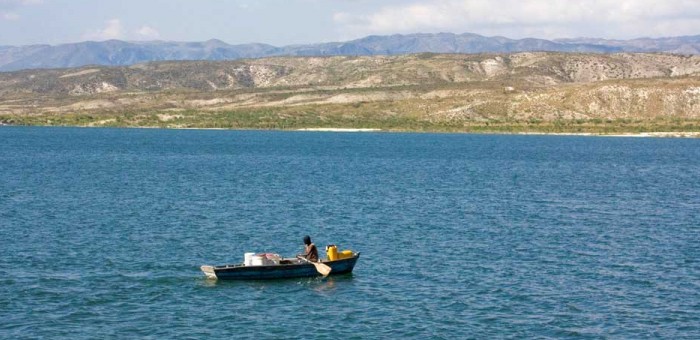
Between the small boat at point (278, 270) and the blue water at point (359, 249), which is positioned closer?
the blue water at point (359, 249)

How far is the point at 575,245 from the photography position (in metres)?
59.8

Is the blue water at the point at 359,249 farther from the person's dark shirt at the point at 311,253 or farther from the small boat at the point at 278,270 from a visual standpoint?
the person's dark shirt at the point at 311,253

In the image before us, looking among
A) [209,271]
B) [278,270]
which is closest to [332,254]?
[278,270]

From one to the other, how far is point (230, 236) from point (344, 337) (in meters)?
24.6

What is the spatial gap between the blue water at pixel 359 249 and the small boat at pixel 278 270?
62 centimetres

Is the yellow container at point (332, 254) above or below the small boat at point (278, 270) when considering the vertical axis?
above

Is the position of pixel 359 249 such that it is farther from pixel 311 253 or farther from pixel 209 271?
pixel 209 271

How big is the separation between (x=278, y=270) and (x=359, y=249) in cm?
1025

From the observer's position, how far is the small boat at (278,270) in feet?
156

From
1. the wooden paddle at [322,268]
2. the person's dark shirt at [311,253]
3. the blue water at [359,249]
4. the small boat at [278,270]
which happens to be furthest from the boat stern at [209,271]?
the person's dark shirt at [311,253]

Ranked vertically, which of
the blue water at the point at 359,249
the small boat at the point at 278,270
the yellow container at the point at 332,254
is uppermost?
the yellow container at the point at 332,254

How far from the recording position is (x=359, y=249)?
5753 cm

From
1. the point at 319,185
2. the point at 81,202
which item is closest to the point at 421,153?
the point at 319,185

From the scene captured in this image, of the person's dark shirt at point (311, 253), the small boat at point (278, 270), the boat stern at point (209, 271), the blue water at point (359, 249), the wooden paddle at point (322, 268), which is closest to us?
the blue water at point (359, 249)
